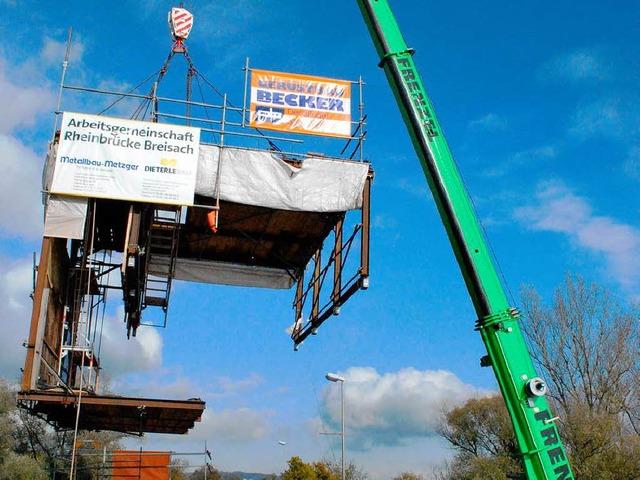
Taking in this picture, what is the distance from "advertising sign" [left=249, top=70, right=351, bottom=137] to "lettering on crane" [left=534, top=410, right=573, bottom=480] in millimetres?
10538

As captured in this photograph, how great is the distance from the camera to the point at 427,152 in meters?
12.8

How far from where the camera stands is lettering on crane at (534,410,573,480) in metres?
10.8

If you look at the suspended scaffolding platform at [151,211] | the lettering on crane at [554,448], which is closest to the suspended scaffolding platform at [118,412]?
the suspended scaffolding platform at [151,211]

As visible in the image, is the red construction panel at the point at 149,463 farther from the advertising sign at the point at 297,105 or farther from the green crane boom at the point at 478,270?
the green crane boom at the point at 478,270

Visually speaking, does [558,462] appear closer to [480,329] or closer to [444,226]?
[480,329]

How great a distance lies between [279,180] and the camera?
61.6 feet

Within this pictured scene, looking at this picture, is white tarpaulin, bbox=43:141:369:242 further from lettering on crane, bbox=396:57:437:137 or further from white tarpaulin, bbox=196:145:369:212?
lettering on crane, bbox=396:57:437:137

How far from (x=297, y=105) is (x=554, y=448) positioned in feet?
38.0

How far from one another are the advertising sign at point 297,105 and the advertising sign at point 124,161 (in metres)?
2.17

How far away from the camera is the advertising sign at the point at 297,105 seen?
1900 cm

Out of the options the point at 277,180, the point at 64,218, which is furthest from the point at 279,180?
the point at 64,218

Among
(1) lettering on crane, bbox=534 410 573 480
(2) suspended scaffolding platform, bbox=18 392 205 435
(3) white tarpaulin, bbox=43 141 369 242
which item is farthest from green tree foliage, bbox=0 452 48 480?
(1) lettering on crane, bbox=534 410 573 480

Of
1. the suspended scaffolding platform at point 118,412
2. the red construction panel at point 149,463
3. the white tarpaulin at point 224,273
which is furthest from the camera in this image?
the red construction panel at point 149,463

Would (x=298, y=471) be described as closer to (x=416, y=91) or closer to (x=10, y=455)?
(x=10, y=455)
